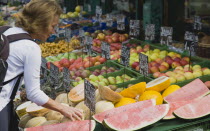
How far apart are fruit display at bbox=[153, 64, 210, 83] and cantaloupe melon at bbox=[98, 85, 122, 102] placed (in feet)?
4.31

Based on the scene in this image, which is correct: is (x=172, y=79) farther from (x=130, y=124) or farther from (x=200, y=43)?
(x=130, y=124)

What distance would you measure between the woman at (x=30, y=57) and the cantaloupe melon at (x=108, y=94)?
38 cm

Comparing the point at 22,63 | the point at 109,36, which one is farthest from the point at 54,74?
the point at 109,36

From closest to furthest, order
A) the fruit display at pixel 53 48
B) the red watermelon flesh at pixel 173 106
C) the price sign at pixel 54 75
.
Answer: the red watermelon flesh at pixel 173 106
the price sign at pixel 54 75
the fruit display at pixel 53 48

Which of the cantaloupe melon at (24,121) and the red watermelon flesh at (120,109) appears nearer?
the red watermelon flesh at (120,109)

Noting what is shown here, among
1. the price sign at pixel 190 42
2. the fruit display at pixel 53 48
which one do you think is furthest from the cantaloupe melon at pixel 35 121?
the fruit display at pixel 53 48

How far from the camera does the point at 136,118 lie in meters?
2.25

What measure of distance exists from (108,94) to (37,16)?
2.82ft

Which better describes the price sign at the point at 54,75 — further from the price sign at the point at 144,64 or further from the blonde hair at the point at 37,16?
the blonde hair at the point at 37,16

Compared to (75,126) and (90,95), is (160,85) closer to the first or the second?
(90,95)

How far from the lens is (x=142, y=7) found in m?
6.39

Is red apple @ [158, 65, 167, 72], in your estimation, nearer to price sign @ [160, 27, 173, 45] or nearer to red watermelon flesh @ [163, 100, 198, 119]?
price sign @ [160, 27, 173, 45]

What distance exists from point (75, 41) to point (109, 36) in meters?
0.68

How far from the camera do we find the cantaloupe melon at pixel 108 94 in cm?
254
